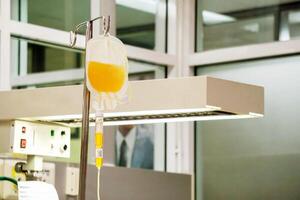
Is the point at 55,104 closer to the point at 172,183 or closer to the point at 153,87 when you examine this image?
the point at 153,87

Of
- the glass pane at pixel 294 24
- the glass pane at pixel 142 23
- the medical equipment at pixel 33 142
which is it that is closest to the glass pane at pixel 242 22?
the glass pane at pixel 294 24

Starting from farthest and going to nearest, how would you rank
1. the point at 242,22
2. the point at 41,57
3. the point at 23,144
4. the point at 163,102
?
the point at 242,22
the point at 41,57
the point at 23,144
the point at 163,102

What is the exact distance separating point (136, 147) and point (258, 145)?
79cm

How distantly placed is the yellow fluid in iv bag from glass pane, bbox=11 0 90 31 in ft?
6.07

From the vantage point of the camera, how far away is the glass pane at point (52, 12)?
3914mm

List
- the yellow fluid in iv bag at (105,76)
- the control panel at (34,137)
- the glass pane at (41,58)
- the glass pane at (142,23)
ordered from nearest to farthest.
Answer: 1. the yellow fluid in iv bag at (105,76)
2. the control panel at (34,137)
3. the glass pane at (41,58)
4. the glass pane at (142,23)

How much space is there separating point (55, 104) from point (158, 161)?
7.94ft

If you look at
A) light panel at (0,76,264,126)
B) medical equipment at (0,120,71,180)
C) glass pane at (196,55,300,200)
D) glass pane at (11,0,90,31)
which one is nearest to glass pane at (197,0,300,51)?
glass pane at (196,55,300,200)

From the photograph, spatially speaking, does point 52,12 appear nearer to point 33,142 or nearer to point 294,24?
point 294,24

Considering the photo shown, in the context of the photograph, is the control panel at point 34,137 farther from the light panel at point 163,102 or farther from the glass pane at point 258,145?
the glass pane at point 258,145

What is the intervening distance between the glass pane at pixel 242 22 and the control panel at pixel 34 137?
2.09 meters

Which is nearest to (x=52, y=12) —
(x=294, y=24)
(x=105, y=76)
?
(x=294, y=24)

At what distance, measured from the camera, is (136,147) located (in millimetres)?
4789

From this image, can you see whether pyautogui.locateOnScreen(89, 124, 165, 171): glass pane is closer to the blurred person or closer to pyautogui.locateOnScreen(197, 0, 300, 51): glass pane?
the blurred person
